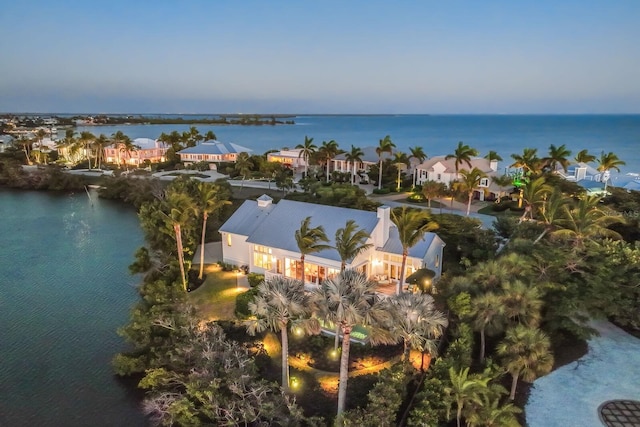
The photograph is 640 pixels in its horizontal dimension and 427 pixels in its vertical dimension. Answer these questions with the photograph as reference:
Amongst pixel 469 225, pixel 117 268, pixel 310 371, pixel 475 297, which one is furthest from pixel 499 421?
pixel 117 268

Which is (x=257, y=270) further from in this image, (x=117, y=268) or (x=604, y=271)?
(x=604, y=271)

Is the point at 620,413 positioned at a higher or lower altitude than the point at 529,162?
lower

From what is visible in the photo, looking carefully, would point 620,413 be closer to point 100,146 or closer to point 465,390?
point 465,390

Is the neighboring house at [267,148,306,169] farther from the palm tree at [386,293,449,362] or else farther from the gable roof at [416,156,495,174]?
the palm tree at [386,293,449,362]

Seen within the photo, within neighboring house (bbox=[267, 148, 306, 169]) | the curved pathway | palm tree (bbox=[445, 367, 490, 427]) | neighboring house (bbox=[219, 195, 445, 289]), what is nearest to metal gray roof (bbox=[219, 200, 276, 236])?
neighboring house (bbox=[219, 195, 445, 289])

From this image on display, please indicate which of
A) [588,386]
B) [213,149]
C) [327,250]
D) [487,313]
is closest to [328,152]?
[213,149]
